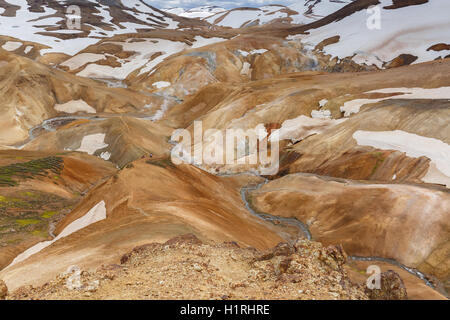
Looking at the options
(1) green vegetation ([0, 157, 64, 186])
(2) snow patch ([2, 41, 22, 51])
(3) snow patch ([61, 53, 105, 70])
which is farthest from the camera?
(2) snow patch ([2, 41, 22, 51])

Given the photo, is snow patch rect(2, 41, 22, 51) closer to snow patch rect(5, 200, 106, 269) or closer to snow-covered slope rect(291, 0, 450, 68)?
snow-covered slope rect(291, 0, 450, 68)

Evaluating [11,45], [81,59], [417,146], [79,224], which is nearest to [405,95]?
[417,146]

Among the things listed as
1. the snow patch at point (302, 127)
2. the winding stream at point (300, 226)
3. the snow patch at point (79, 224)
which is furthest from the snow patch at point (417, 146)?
the snow patch at point (79, 224)

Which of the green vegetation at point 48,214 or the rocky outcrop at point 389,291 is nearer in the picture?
the rocky outcrop at point 389,291

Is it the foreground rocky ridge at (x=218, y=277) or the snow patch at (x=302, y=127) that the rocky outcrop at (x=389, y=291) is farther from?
the snow patch at (x=302, y=127)

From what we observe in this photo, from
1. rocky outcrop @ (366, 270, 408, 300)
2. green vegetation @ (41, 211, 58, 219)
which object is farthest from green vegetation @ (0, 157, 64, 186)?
rocky outcrop @ (366, 270, 408, 300)

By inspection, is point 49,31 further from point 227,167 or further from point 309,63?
point 227,167
